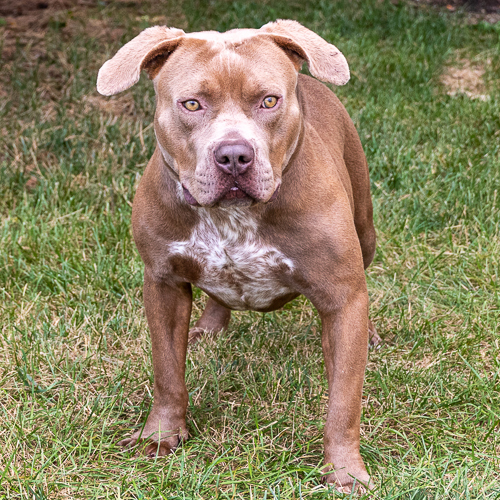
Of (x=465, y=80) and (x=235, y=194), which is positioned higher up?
(x=235, y=194)

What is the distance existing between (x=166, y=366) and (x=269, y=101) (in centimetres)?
116

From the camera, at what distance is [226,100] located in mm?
2594

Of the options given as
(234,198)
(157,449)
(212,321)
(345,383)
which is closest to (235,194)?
(234,198)

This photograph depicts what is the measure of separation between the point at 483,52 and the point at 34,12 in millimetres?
4377

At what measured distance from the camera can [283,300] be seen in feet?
10.3

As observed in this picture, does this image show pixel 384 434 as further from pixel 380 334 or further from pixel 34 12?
pixel 34 12

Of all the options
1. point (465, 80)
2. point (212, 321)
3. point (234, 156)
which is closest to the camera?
point (234, 156)

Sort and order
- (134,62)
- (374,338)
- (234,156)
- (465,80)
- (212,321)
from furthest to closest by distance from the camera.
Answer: (465,80) → (212,321) → (374,338) → (134,62) → (234,156)

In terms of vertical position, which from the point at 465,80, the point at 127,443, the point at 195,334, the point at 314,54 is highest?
the point at 314,54

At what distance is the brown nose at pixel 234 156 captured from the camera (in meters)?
2.44

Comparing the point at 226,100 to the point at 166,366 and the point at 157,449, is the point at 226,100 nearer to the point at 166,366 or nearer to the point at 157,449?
the point at 166,366

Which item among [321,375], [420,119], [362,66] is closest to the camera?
[321,375]

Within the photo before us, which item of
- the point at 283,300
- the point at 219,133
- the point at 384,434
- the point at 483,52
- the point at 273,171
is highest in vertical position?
the point at 219,133

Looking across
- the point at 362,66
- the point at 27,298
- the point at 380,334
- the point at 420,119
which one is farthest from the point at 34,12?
the point at 380,334
